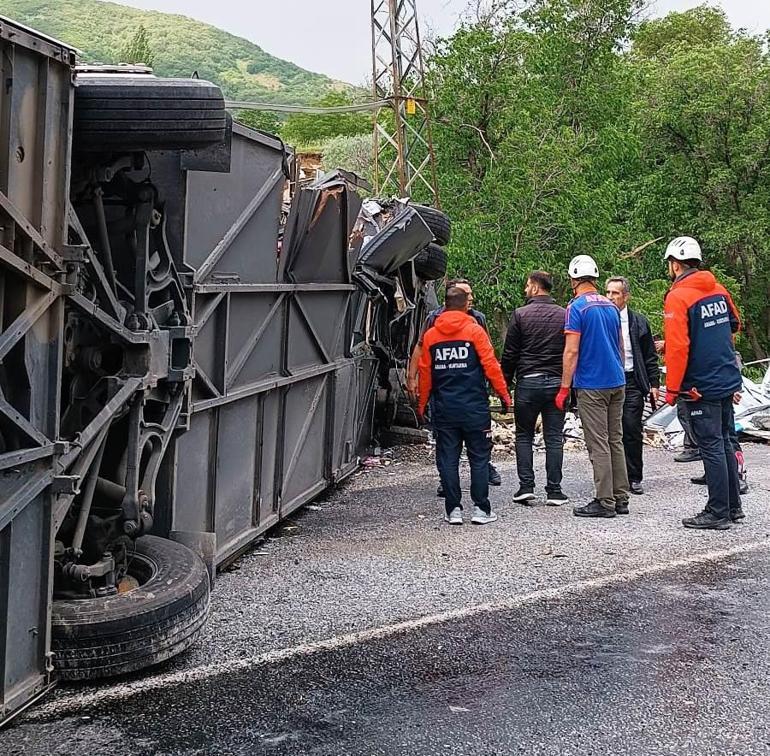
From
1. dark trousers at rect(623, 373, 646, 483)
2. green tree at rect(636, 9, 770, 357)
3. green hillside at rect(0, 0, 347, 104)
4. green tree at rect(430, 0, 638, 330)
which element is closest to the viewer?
dark trousers at rect(623, 373, 646, 483)

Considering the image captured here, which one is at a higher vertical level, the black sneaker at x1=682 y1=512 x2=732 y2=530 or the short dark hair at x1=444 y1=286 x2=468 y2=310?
the short dark hair at x1=444 y1=286 x2=468 y2=310

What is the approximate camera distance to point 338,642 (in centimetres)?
509

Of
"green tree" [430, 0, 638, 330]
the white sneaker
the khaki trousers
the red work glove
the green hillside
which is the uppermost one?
the green hillside

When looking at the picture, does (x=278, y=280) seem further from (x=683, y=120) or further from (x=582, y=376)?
(x=683, y=120)

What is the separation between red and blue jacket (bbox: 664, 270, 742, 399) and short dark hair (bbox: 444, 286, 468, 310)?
160 centimetres

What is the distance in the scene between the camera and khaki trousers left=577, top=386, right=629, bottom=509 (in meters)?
8.43

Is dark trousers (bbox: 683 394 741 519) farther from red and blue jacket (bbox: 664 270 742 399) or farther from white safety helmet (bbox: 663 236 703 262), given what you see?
white safety helmet (bbox: 663 236 703 262)

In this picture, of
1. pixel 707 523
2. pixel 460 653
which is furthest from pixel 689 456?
pixel 460 653

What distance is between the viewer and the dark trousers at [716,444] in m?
7.95

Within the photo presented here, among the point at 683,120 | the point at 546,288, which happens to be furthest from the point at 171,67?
the point at 546,288

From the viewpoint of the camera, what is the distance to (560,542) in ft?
24.6

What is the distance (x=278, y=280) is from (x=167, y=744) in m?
4.04

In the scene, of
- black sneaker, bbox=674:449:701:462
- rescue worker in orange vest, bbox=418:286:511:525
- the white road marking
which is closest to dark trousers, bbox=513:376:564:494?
rescue worker in orange vest, bbox=418:286:511:525

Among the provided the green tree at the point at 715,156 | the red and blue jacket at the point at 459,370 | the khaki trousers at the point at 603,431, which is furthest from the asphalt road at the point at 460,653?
the green tree at the point at 715,156
